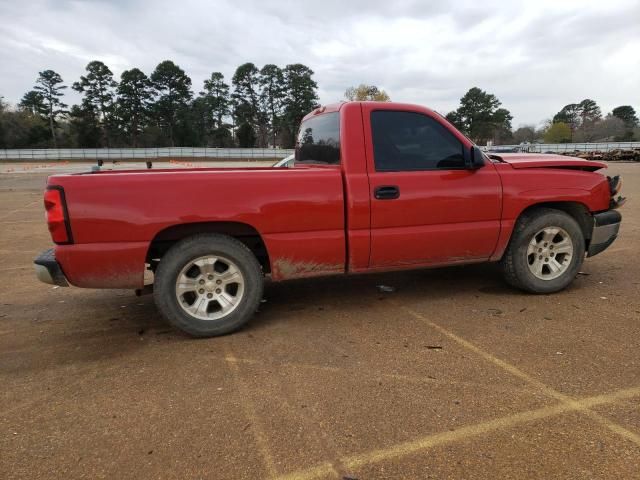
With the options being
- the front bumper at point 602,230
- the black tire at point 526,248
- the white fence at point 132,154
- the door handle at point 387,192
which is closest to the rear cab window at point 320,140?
the door handle at point 387,192

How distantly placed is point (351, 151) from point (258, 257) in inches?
49.9

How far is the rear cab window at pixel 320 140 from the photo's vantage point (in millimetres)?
4184

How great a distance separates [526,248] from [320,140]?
229 centimetres

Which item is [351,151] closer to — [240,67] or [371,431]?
[371,431]

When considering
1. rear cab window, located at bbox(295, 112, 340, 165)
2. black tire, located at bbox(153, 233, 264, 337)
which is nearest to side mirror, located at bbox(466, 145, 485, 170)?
rear cab window, located at bbox(295, 112, 340, 165)

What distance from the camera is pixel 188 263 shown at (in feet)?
11.9

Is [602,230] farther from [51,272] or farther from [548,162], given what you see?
[51,272]

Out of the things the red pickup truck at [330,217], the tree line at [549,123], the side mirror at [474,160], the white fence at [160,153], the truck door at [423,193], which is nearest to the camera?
the red pickup truck at [330,217]

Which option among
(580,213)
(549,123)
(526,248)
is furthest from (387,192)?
(549,123)

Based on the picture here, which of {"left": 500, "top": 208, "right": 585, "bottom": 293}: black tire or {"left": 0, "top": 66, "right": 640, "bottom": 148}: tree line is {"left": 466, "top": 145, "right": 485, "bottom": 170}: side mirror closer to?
{"left": 500, "top": 208, "right": 585, "bottom": 293}: black tire

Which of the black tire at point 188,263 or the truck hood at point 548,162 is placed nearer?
the black tire at point 188,263

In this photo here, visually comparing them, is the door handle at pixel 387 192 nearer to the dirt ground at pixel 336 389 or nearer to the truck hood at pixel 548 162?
the dirt ground at pixel 336 389

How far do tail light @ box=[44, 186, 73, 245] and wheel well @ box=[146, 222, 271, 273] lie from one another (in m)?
0.61

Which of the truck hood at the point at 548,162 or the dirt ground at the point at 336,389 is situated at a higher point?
the truck hood at the point at 548,162
